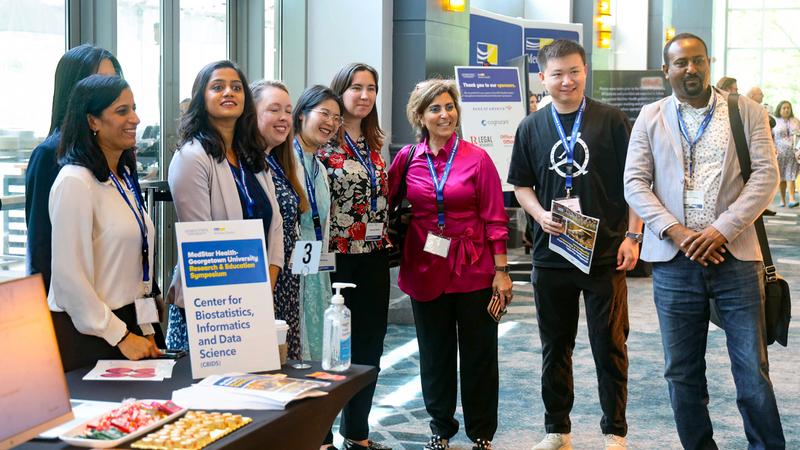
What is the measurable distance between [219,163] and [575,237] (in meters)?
1.44

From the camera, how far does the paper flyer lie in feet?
12.7

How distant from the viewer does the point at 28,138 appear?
479 cm

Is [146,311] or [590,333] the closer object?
[146,311]

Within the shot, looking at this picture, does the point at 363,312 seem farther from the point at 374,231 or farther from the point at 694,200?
the point at 694,200

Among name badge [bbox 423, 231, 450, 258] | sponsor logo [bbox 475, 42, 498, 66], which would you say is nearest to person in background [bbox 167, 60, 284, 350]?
name badge [bbox 423, 231, 450, 258]

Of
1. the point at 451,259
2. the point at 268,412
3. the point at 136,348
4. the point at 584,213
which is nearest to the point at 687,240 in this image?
the point at 584,213

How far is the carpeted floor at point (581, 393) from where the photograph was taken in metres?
4.54

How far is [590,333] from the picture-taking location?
4105mm

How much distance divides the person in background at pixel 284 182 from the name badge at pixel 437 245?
0.56m

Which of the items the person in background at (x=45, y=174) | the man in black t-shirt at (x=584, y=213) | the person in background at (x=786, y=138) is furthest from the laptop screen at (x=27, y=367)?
the person in background at (x=786, y=138)

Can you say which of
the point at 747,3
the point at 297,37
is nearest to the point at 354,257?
the point at 297,37

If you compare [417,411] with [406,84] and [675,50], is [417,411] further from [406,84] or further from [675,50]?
[406,84]

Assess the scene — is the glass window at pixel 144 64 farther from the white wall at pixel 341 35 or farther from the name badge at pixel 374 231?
the name badge at pixel 374 231

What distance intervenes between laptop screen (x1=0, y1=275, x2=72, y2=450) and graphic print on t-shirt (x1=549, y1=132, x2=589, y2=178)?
2414 millimetres
